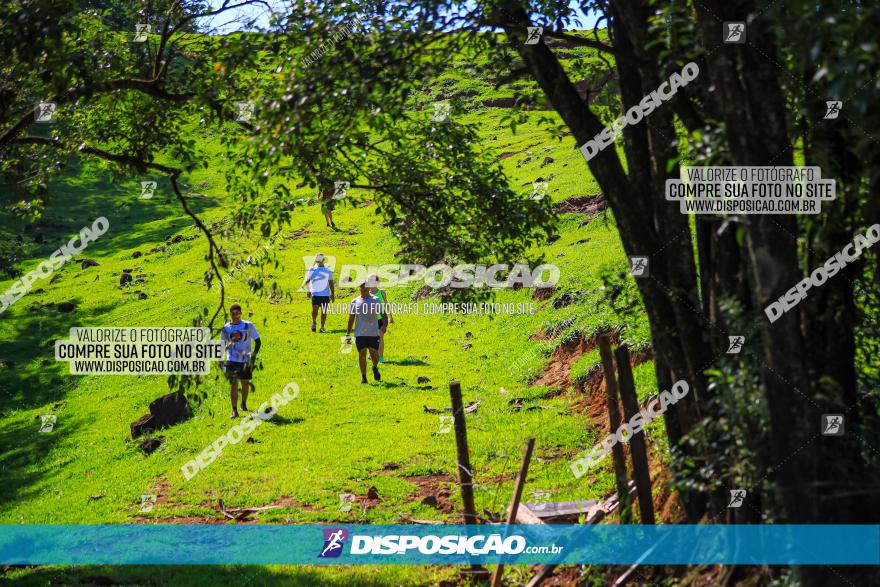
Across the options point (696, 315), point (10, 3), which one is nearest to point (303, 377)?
point (10, 3)

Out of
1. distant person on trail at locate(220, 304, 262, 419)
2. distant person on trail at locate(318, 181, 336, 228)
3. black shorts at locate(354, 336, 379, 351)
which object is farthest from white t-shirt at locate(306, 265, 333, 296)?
distant person on trail at locate(318, 181, 336, 228)

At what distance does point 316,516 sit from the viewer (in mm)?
14266

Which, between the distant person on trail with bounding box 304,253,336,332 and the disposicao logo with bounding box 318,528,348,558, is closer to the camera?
the disposicao logo with bounding box 318,528,348,558

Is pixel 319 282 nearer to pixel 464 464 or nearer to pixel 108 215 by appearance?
pixel 464 464

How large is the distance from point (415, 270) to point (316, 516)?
2031 cm

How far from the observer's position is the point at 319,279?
2605 centimetres

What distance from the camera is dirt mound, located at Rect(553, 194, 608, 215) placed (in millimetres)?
34688

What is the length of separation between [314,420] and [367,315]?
2736 millimetres

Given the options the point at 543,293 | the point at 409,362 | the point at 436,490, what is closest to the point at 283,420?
the point at 409,362

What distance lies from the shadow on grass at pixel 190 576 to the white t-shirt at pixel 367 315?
29.1ft

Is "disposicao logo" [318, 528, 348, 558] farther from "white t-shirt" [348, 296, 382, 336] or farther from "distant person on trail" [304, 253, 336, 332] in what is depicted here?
"distant person on trail" [304, 253, 336, 332]

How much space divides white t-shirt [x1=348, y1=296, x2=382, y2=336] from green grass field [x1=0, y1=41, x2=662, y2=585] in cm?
162

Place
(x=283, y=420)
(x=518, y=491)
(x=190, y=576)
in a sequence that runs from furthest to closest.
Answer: (x=283, y=420)
(x=190, y=576)
(x=518, y=491)

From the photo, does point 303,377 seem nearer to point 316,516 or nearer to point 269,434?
point 269,434
